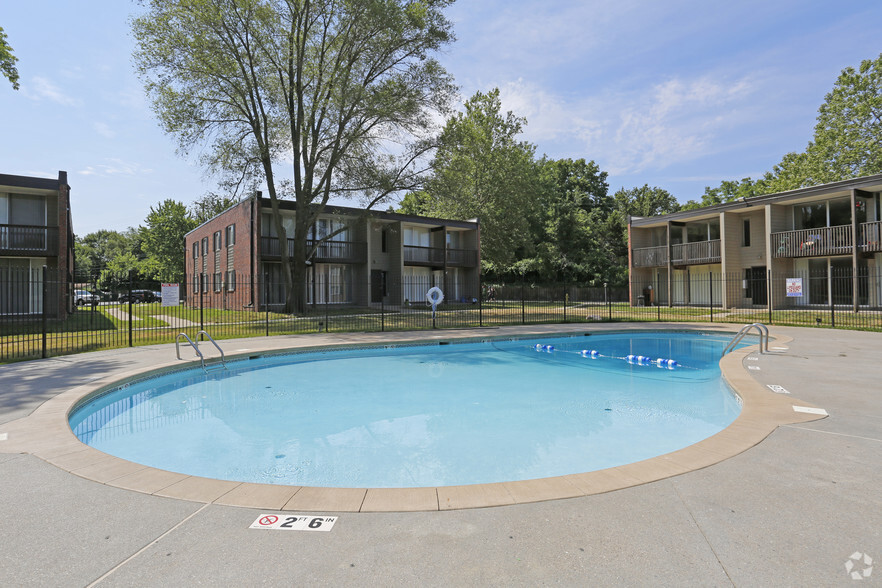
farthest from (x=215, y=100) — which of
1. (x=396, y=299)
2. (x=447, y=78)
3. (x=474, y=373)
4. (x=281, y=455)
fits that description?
(x=281, y=455)

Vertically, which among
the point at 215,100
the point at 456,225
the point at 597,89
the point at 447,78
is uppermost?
the point at 447,78

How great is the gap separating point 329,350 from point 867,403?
1117 centimetres

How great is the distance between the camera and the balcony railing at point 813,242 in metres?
20.1

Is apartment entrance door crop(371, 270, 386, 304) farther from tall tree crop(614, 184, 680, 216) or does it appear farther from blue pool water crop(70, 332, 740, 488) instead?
tall tree crop(614, 184, 680, 216)

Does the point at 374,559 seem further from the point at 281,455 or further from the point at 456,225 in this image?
the point at 456,225

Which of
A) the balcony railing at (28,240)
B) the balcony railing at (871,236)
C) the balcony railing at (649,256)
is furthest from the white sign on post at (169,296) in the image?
the balcony railing at (871,236)

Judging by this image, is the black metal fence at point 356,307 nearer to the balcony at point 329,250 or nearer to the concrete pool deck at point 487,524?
the balcony at point 329,250

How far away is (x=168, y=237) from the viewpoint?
48406mm

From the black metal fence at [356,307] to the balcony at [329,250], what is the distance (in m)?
1.30

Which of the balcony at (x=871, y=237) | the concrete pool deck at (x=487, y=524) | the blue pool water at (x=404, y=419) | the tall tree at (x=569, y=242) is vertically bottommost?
the blue pool water at (x=404, y=419)

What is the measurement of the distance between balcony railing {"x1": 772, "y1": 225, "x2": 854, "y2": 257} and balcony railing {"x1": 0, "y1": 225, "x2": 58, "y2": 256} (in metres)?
33.5

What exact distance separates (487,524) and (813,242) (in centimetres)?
2551

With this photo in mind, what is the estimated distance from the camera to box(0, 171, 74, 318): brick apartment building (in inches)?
693

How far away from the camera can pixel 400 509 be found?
9.63 ft
